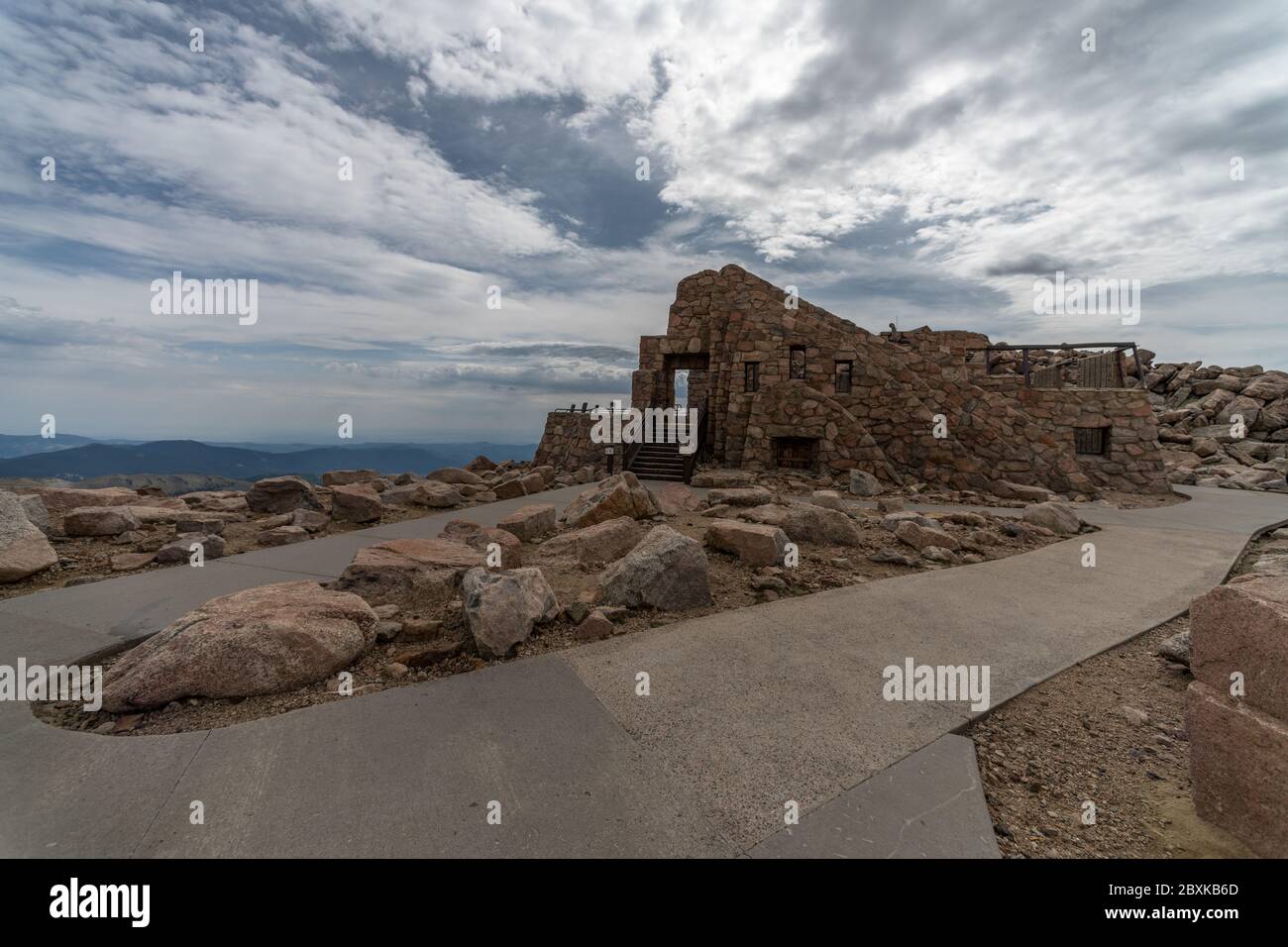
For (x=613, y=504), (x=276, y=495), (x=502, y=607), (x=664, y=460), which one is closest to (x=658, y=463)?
(x=664, y=460)

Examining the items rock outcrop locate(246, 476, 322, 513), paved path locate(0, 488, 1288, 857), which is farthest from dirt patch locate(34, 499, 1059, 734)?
rock outcrop locate(246, 476, 322, 513)

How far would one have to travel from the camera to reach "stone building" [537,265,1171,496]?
40.0ft

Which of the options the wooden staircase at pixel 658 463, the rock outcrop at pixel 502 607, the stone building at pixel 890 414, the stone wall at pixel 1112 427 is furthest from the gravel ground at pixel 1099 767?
the stone wall at pixel 1112 427

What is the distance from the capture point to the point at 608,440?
53.4 ft

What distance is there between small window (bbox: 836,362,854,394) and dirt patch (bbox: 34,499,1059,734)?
22.2 ft

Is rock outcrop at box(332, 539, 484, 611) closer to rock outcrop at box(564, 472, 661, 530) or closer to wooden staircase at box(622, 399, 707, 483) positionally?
rock outcrop at box(564, 472, 661, 530)

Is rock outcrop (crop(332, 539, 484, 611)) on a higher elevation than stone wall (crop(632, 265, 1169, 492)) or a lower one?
lower

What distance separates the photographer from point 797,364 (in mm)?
14766

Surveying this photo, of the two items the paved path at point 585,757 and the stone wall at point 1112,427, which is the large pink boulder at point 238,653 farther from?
the stone wall at point 1112,427

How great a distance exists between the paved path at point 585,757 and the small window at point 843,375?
10.2 metres

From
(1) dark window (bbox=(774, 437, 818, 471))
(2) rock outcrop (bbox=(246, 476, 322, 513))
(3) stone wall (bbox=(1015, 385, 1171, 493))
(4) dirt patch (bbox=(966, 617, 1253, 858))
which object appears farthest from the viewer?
(1) dark window (bbox=(774, 437, 818, 471))

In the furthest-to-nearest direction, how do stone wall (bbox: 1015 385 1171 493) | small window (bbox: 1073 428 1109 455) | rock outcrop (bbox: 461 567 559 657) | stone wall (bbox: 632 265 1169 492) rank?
small window (bbox: 1073 428 1109 455)
stone wall (bbox: 1015 385 1171 493)
stone wall (bbox: 632 265 1169 492)
rock outcrop (bbox: 461 567 559 657)

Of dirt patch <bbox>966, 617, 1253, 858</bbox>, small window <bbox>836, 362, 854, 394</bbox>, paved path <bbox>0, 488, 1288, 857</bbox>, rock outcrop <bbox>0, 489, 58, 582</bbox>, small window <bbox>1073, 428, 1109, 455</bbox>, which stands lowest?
dirt patch <bbox>966, 617, 1253, 858</bbox>
